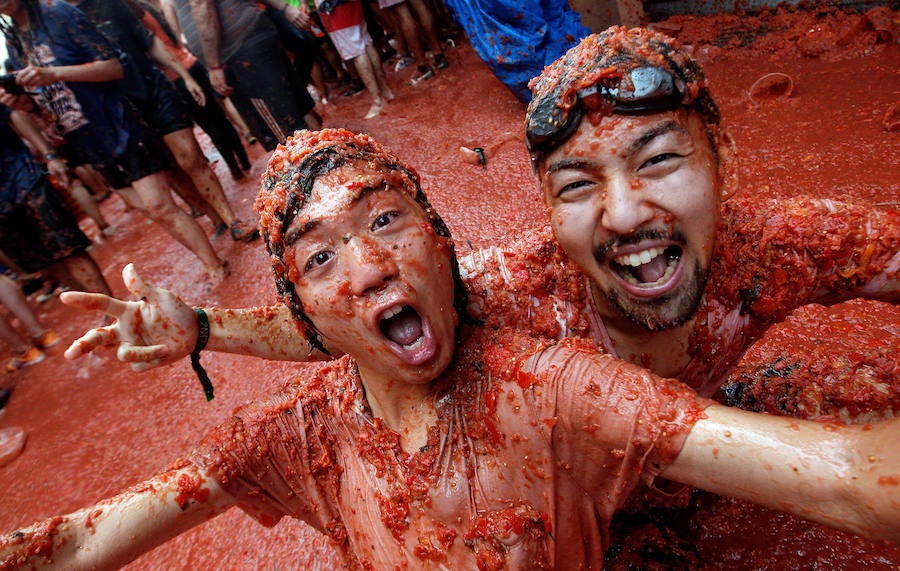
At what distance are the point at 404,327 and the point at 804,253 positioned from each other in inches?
50.6

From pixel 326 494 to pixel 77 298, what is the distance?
1.05 m

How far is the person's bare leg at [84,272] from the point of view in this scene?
491cm

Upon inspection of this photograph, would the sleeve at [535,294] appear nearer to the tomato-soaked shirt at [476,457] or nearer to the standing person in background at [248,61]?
the tomato-soaked shirt at [476,457]

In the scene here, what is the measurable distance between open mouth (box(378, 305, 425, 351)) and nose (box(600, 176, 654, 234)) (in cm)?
64

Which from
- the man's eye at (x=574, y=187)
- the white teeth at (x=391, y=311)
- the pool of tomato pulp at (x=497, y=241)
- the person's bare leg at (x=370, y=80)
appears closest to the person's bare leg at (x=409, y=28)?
the person's bare leg at (x=370, y=80)

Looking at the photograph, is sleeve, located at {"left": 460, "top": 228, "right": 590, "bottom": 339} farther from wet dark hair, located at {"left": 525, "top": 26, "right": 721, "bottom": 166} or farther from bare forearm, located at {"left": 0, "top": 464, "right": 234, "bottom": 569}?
bare forearm, located at {"left": 0, "top": 464, "right": 234, "bottom": 569}

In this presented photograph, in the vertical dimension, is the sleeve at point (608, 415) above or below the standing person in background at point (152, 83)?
below

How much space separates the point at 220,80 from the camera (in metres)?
5.35

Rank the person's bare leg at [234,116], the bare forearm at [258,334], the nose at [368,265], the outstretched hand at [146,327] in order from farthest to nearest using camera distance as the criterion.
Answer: the person's bare leg at [234,116] → the bare forearm at [258,334] → the outstretched hand at [146,327] → the nose at [368,265]

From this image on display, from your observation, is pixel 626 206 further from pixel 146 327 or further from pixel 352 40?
pixel 352 40

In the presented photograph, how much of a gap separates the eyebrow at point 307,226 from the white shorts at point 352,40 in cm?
569

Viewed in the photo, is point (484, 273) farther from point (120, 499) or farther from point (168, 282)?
point (168, 282)

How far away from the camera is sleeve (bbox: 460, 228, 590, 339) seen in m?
1.90

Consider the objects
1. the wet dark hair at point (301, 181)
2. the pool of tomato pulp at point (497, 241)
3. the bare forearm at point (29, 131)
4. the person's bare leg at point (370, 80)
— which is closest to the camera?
the wet dark hair at point (301, 181)
